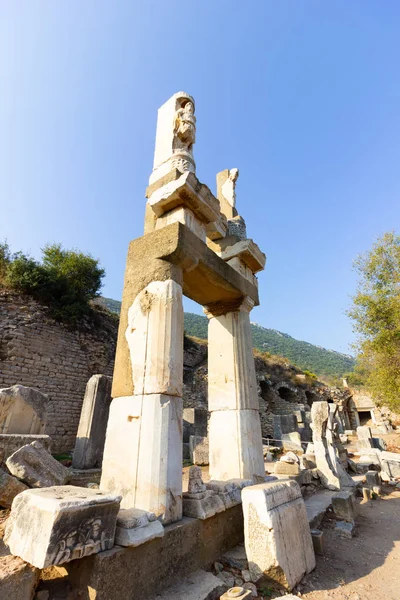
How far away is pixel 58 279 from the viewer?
13188 mm

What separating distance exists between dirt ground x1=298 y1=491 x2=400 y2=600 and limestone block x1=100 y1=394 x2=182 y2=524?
127cm

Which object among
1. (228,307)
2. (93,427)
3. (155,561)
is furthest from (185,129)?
(93,427)

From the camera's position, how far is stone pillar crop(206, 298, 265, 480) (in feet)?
11.3

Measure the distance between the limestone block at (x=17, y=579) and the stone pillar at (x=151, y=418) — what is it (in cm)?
74

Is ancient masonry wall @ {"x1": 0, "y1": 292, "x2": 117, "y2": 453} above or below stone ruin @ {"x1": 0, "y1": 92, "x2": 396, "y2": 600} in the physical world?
above

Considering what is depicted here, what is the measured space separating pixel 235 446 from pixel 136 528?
1.82 meters

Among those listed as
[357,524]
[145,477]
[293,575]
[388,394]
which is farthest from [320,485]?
[388,394]

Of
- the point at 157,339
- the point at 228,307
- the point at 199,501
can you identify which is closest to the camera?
the point at 199,501

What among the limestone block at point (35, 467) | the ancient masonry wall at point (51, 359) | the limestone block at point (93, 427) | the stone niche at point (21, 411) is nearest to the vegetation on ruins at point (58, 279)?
the ancient masonry wall at point (51, 359)

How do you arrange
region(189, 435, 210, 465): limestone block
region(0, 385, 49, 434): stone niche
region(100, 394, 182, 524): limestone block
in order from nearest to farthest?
region(100, 394, 182, 524): limestone block
region(0, 385, 49, 434): stone niche
region(189, 435, 210, 465): limestone block

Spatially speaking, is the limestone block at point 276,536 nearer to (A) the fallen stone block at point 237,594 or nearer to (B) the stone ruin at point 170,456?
(B) the stone ruin at point 170,456

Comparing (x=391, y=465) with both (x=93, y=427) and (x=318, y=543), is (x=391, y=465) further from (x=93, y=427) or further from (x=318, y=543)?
(x=93, y=427)

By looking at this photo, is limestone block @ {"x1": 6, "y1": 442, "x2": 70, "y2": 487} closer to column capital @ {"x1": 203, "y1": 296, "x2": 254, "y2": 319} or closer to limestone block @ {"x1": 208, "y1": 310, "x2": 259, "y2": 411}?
limestone block @ {"x1": 208, "y1": 310, "x2": 259, "y2": 411}

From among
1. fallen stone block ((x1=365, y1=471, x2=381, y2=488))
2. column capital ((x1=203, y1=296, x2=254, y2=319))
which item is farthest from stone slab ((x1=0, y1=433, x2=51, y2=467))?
fallen stone block ((x1=365, y1=471, x2=381, y2=488))
